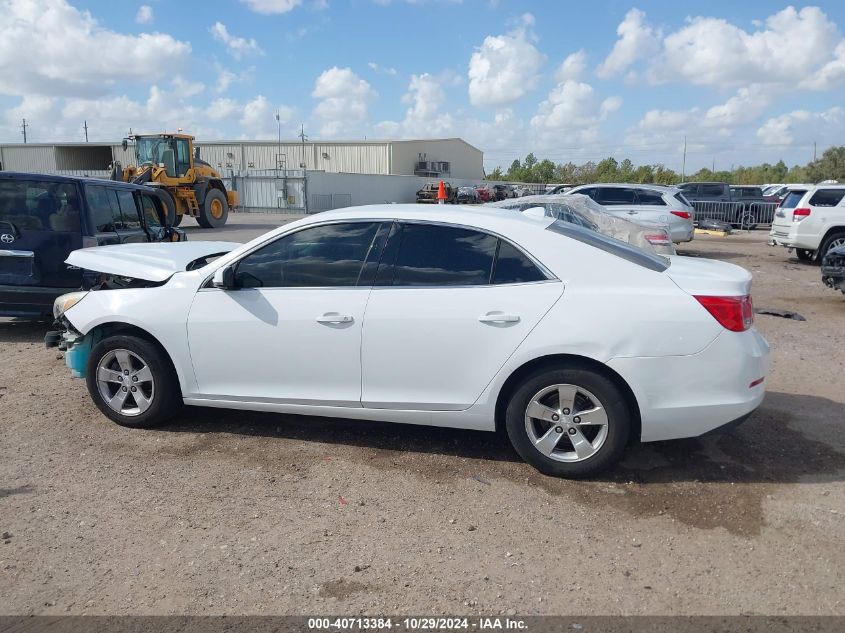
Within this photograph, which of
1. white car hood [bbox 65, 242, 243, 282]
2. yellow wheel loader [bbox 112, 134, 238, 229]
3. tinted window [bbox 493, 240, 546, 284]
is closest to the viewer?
tinted window [bbox 493, 240, 546, 284]

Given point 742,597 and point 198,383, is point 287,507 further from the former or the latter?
point 742,597

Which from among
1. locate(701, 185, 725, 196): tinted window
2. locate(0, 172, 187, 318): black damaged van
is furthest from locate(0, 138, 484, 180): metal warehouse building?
locate(0, 172, 187, 318): black damaged van

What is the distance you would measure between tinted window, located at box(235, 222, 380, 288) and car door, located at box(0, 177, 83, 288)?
3827 mm

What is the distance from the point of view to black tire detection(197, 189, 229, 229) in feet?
82.3

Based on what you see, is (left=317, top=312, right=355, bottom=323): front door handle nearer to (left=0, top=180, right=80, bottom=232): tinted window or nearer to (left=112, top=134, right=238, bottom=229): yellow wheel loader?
(left=0, top=180, right=80, bottom=232): tinted window

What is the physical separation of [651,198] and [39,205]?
13559 mm

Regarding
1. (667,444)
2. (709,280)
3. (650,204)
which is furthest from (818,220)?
(709,280)

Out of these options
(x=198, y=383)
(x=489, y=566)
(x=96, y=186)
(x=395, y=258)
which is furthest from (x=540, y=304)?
(x=96, y=186)

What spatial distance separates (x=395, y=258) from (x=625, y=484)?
1999 millimetres

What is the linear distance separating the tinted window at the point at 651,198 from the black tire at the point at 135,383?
14136mm

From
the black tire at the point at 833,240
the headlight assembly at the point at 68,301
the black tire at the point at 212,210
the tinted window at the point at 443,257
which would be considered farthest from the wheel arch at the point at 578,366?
the black tire at the point at 212,210

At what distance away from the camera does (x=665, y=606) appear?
2.99 metres

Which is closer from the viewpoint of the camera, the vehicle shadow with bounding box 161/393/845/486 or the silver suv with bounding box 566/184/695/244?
the vehicle shadow with bounding box 161/393/845/486

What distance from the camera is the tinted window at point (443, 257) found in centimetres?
423
